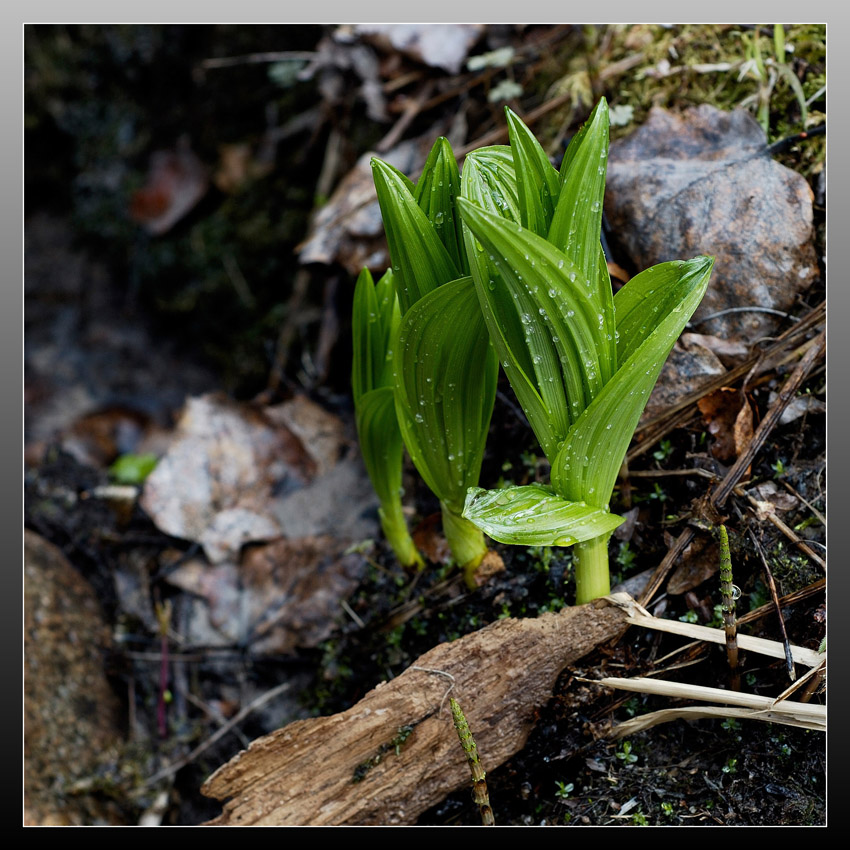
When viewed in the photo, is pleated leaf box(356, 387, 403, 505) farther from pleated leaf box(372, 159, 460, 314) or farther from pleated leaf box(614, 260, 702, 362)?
pleated leaf box(614, 260, 702, 362)

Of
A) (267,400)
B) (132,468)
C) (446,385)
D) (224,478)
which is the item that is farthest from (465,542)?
→ (132,468)

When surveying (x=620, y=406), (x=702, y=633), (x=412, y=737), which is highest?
(x=620, y=406)

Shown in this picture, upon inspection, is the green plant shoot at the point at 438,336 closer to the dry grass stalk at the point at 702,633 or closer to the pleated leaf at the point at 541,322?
the pleated leaf at the point at 541,322

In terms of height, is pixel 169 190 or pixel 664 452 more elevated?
pixel 169 190

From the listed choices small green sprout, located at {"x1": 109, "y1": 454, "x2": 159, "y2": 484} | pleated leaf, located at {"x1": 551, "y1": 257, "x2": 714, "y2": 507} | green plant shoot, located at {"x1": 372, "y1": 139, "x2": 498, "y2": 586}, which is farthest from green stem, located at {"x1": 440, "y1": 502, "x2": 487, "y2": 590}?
small green sprout, located at {"x1": 109, "y1": 454, "x2": 159, "y2": 484}

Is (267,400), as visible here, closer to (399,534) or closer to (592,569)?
(399,534)
